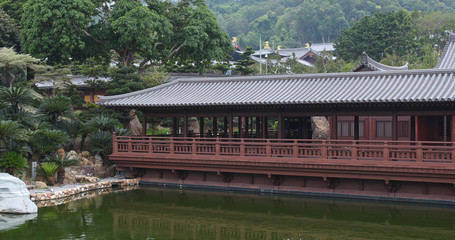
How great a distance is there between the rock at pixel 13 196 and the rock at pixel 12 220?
232 millimetres

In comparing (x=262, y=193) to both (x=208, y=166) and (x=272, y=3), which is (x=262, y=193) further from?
(x=272, y=3)

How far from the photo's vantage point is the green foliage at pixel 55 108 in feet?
89.4

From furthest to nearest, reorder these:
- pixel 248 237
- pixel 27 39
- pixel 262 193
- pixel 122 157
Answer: pixel 27 39
pixel 122 157
pixel 262 193
pixel 248 237

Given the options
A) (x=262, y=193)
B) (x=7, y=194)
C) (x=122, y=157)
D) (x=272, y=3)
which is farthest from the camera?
(x=272, y=3)

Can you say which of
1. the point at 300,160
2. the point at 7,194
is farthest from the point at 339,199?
the point at 7,194

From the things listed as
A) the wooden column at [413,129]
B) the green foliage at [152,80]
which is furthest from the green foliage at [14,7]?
the wooden column at [413,129]

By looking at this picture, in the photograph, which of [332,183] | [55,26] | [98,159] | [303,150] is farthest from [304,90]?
[55,26]

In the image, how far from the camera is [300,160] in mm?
22422

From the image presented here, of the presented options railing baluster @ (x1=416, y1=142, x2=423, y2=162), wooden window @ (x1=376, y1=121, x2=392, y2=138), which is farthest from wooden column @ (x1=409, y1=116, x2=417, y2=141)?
wooden window @ (x1=376, y1=121, x2=392, y2=138)

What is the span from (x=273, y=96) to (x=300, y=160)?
3.34m

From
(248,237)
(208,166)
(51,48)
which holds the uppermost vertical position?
(51,48)

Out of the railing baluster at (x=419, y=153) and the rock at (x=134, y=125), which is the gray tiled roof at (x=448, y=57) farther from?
the rock at (x=134, y=125)

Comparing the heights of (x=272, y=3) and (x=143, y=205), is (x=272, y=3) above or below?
above

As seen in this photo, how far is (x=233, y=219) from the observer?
19797 mm
